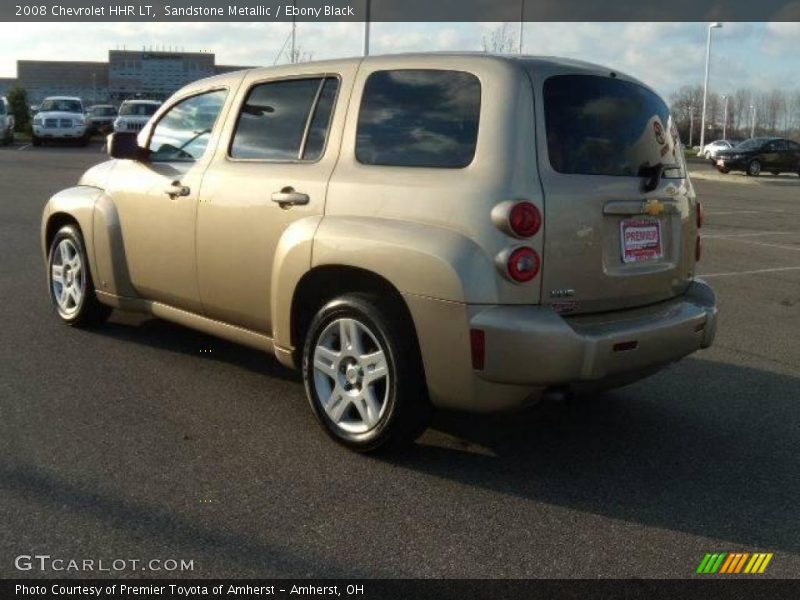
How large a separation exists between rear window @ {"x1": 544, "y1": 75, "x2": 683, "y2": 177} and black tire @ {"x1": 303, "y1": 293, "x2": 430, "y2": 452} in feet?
3.33

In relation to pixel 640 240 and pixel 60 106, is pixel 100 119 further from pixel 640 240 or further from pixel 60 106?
pixel 640 240

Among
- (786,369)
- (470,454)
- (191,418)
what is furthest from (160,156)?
(786,369)

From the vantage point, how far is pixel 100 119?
134 feet

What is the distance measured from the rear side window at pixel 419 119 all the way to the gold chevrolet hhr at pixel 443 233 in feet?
0.03

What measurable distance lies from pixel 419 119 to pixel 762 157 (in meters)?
36.9

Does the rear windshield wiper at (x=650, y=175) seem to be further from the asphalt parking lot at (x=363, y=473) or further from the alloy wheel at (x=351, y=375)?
the alloy wheel at (x=351, y=375)

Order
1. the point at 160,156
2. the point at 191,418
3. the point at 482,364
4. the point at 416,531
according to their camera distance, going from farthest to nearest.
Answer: the point at 160,156
the point at 191,418
the point at 482,364
the point at 416,531

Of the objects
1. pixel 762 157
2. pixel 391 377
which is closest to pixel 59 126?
pixel 762 157

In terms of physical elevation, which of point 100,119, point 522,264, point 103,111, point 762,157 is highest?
point 103,111

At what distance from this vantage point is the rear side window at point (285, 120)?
4.82m

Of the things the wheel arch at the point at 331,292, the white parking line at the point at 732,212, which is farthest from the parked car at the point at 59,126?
the wheel arch at the point at 331,292

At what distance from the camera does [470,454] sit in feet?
14.9

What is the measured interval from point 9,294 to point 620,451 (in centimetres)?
562

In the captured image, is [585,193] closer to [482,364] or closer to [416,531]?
[482,364]
